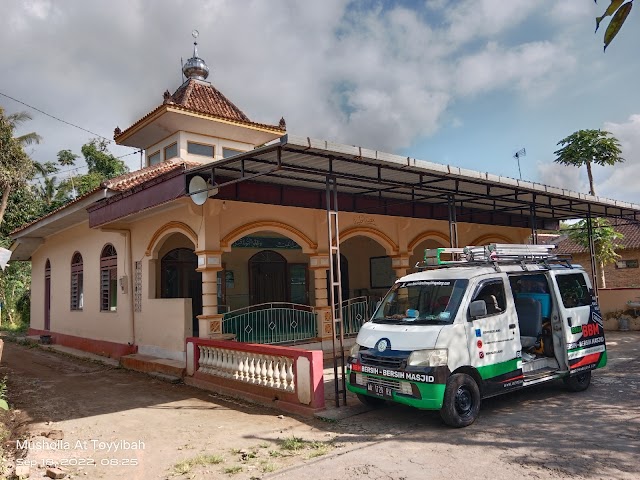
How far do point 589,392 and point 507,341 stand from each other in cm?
218

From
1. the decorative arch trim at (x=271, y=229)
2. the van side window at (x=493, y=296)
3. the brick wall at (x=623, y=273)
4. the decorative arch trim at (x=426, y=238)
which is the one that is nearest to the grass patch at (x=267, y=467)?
the van side window at (x=493, y=296)

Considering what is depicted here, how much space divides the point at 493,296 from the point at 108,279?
10.6 meters

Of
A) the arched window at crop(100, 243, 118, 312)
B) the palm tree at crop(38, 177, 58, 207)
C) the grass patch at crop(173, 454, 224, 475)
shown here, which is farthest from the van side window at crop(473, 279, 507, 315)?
the palm tree at crop(38, 177, 58, 207)

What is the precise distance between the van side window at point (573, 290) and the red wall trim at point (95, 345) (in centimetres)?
932

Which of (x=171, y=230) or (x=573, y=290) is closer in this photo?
(x=573, y=290)

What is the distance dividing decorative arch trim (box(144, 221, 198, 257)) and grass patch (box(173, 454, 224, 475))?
16.3 ft

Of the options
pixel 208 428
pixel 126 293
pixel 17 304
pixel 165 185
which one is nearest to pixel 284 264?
pixel 126 293

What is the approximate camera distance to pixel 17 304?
26641 millimetres

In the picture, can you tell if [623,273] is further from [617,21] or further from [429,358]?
[617,21]

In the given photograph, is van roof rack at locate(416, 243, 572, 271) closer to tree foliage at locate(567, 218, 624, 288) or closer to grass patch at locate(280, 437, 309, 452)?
grass patch at locate(280, 437, 309, 452)

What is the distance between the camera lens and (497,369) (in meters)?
6.04

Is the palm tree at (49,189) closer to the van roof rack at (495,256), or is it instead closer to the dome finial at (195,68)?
the dome finial at (195,68)

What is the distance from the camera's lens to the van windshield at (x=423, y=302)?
234 inches

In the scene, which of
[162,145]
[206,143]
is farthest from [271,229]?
[162,145]
